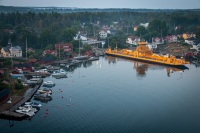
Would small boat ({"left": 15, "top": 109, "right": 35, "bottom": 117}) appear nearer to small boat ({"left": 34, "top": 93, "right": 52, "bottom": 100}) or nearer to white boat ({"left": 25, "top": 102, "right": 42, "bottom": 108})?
white boat ({"left": 25, "top": 102, "right": 42, "bottom": 108})

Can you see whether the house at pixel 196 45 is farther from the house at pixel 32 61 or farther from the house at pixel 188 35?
the house at pixel 32 61

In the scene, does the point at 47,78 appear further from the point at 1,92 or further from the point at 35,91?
the point at 1,92

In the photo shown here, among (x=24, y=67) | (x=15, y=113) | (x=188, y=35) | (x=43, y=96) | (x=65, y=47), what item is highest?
(x=188, y=35)

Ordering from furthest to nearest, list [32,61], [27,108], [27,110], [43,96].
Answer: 1. [32,61]
2. [43,96]
3. [27,108]
4. [27,110]

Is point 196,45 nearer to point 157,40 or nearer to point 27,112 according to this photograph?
point 157,40

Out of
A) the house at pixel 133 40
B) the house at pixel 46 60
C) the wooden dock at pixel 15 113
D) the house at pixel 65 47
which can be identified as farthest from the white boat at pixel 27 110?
the house at pixel 133 40

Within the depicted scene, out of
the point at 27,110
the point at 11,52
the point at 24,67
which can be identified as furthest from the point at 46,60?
the point at 27,110

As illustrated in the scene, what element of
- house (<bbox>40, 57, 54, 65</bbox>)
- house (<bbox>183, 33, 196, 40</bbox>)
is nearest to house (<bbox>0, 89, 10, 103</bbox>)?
house (<bbox>40, 57, 54, 65</bbox>)
